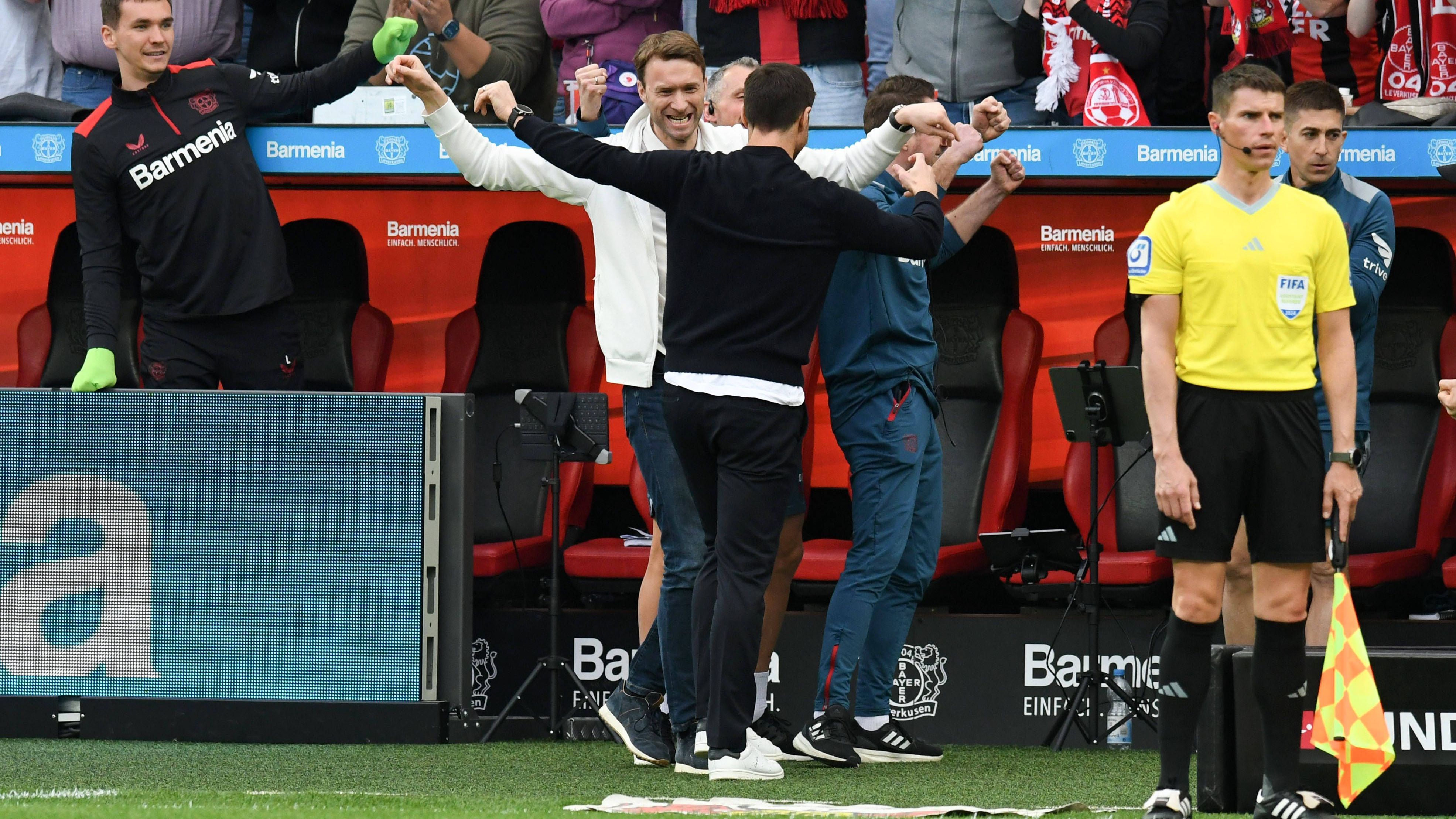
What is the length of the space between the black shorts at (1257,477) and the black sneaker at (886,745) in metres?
1.76

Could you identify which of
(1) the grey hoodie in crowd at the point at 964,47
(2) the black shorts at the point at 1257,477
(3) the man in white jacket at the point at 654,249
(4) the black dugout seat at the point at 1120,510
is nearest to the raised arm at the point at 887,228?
(3) the man in white jacket at the point at 654,249

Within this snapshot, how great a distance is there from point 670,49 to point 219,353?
2.31 meters

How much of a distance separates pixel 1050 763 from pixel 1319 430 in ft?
6.30

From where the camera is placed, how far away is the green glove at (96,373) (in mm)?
6203

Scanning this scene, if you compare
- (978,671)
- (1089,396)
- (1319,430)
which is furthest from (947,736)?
(1319,430)

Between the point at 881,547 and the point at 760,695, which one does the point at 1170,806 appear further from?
Result: the point at 760,695

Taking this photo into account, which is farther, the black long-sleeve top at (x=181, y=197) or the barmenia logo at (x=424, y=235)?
the barmenia logo at (x=424, y=235)

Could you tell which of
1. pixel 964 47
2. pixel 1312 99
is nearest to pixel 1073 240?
pixel 964 47

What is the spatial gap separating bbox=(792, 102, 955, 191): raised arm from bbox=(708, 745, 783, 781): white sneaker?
1571 mm

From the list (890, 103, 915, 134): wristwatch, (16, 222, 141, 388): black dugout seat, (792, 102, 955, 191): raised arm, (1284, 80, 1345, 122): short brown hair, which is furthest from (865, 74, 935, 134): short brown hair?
(16, 222, 141, 388): black dugout seat

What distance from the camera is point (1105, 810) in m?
4.50

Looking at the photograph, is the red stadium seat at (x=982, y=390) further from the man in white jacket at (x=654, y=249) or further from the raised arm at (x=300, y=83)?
the raised arm at (x=300, y=83)

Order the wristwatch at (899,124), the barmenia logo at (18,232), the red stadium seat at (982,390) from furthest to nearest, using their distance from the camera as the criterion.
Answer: the barmenia logo at (18,232)
the red stadium seat at (982,390)
the wristwatch at (899,124)

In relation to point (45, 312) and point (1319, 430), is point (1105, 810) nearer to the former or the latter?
point (1319, 430)
